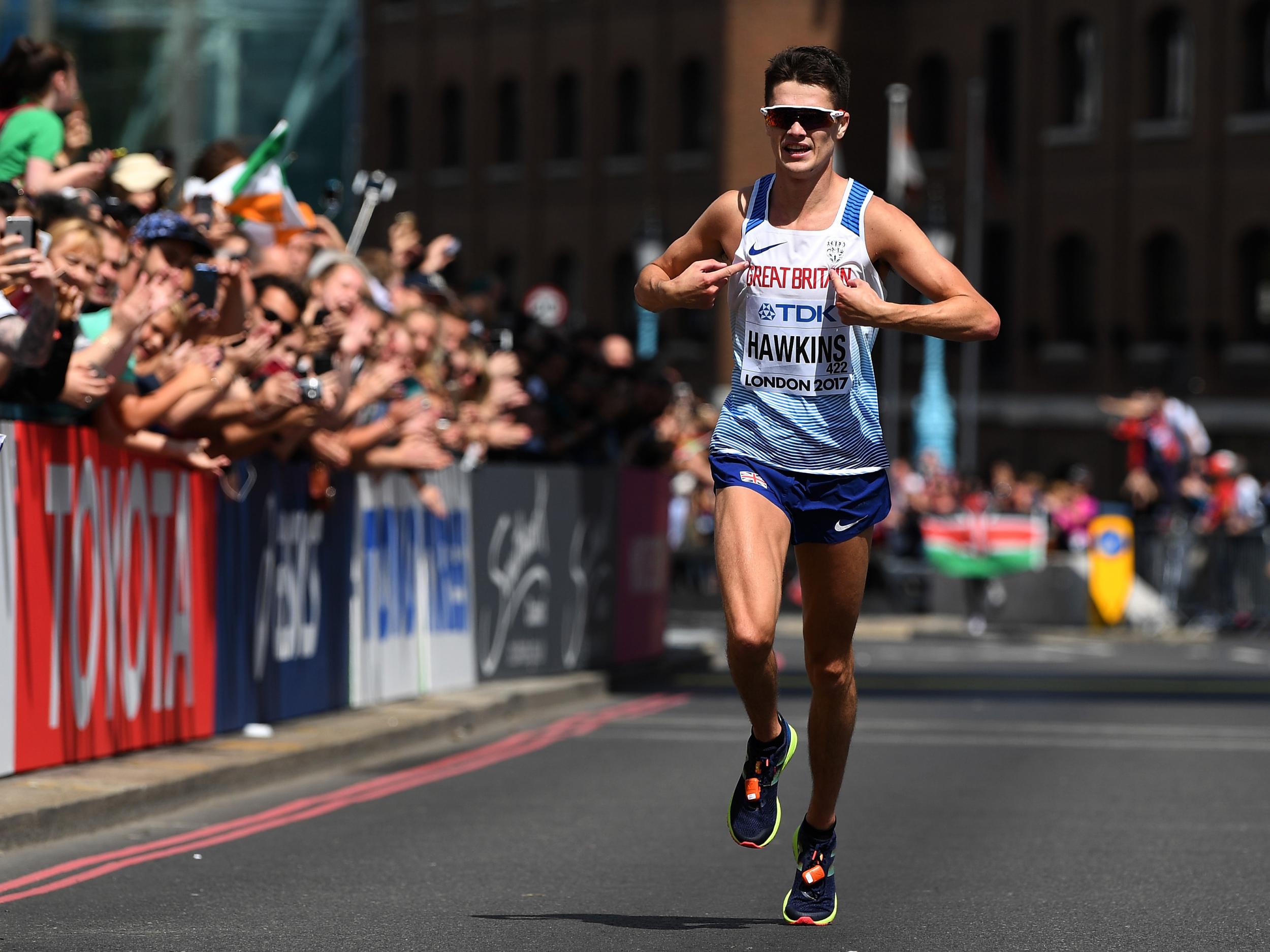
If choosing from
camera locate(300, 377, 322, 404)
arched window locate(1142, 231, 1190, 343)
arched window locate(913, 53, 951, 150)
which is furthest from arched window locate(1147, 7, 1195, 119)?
camera locate(300, 377, 322, 404)

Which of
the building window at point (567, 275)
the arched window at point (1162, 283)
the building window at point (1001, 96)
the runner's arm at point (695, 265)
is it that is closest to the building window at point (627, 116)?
the building window at point (567, 275)

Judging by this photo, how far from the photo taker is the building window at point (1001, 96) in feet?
181

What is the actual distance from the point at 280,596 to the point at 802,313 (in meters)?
5.84

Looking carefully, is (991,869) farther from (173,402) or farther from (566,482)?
(566,482)

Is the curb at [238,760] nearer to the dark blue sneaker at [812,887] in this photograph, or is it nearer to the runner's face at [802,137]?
the dark blue sneaker at [812,887]

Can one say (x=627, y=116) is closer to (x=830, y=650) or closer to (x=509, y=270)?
(x=509, y=270)

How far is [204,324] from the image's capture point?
11.5 meters

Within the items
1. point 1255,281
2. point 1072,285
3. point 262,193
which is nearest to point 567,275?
point 1072,285

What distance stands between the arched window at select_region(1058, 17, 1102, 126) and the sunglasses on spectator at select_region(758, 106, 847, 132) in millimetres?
47008

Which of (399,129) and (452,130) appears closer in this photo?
(452,130)

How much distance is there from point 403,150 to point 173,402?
55984 millimetres

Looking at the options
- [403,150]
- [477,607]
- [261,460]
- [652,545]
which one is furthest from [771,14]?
[261,460]

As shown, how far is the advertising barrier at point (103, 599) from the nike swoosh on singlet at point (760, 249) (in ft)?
11.6

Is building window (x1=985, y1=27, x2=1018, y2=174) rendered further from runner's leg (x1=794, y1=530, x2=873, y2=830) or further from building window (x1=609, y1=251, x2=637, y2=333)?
runner's leg (x1=794, y1=530, x2=873, y2=830)
